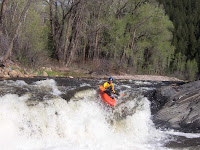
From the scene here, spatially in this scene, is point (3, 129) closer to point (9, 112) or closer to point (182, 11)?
point (9, 112)

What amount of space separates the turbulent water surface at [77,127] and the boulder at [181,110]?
1.37 ft

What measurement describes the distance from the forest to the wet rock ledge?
9869 mm

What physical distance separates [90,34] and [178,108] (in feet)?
57.3

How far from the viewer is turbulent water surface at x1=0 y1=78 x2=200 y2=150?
18.4ft

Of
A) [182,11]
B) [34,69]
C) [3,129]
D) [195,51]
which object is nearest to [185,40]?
[195,51]

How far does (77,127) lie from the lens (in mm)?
6422

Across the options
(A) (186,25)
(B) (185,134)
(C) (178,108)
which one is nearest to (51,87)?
(C) (178,108)

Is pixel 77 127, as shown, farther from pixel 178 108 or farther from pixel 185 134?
pixel 178 108

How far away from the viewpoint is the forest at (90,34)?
1706 centimetres

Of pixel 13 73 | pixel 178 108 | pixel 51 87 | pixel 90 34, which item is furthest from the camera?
pixel 90 34

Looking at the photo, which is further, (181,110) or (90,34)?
(90,34)

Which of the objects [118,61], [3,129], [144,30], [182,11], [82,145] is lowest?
[82,145]

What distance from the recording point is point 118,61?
2341 centimetres

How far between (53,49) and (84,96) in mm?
13872
